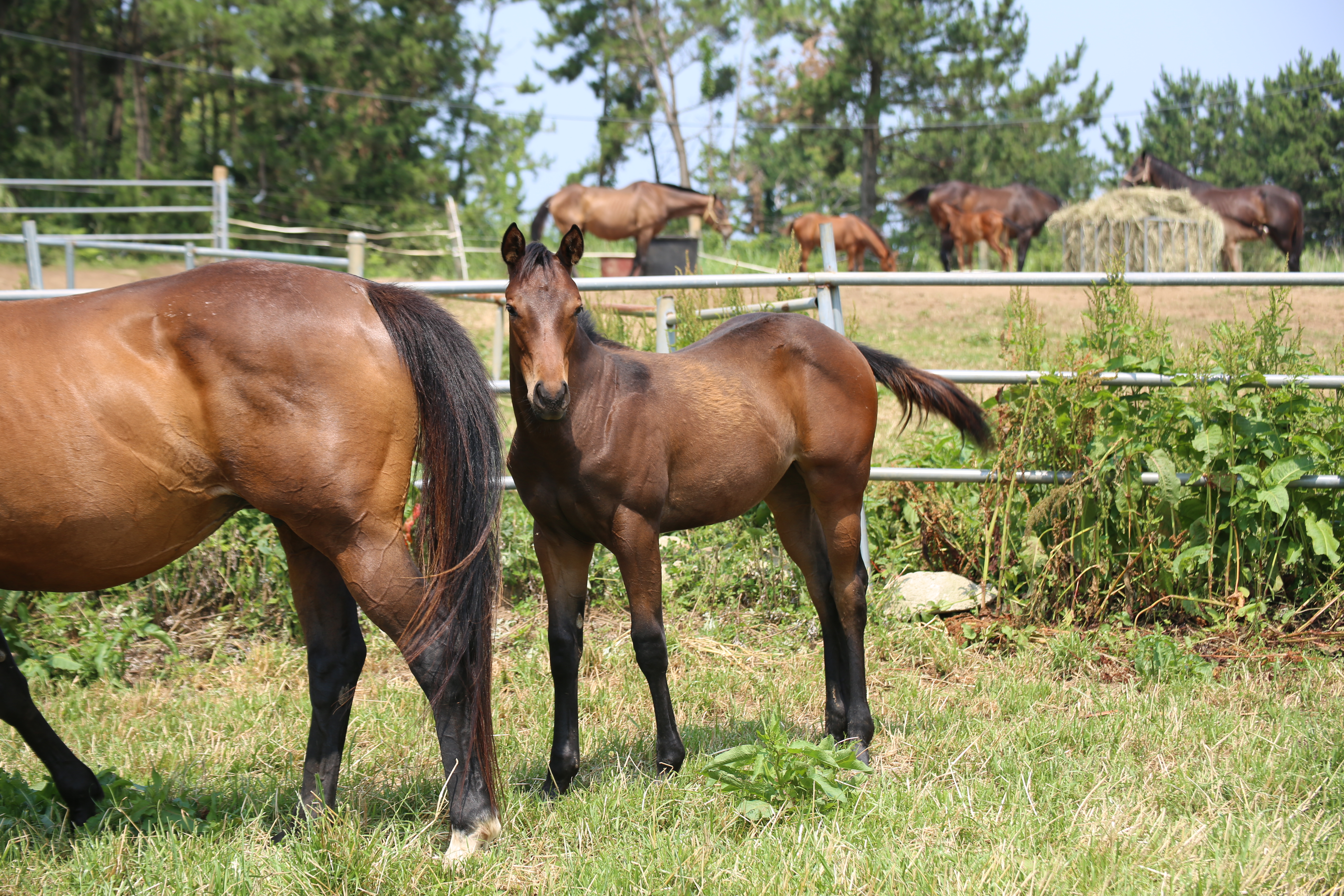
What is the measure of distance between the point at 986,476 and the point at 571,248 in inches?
98.4

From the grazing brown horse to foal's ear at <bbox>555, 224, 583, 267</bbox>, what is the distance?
53.5 ft

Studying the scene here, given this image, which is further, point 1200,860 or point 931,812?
point 931,812

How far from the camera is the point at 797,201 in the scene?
30594 mm

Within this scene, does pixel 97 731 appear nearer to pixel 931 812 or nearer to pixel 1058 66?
pixel 931 812

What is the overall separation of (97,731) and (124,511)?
1.56m

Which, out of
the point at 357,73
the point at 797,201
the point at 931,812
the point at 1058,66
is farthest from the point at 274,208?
the point at 931,812

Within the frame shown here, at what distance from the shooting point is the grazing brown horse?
712 inches

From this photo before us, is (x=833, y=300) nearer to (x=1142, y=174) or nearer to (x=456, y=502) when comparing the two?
(x=456, y=502)

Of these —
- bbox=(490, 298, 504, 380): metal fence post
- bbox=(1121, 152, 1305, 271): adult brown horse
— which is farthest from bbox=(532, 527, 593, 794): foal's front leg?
bbox=(1121, 152, 1305, 271): adult brown horse

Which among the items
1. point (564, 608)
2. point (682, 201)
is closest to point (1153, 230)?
point (682, 201)

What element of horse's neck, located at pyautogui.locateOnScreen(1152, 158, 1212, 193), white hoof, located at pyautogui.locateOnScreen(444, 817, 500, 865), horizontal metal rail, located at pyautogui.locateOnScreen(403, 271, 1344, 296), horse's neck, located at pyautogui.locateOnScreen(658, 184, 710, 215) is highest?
horse's neck, located at pyautogui.locateOnScreen(1152, 158, 1212, 193)

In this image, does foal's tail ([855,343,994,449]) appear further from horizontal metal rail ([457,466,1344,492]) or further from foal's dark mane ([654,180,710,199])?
foal's dark mane ([654,180,710,199])

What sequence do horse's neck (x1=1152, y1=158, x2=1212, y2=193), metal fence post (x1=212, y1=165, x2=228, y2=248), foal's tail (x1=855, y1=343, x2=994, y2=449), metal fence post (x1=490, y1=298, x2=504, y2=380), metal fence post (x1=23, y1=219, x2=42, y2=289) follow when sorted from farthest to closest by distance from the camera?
1. horse's neck (x1=1152, y1=158, x2=1212, y2=193)
2. metal fence post (x1=212, y1=165, x2=228, y2=248)
3. metal fence post (x1=490, y1=298, x2=504, y2=380)
4. metal fence post (x1=23, y1=219, x2=42, y2=289)
5. foal's tail (x1=855, y1=343, x2=994, y2=449)

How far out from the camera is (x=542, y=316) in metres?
2.85
